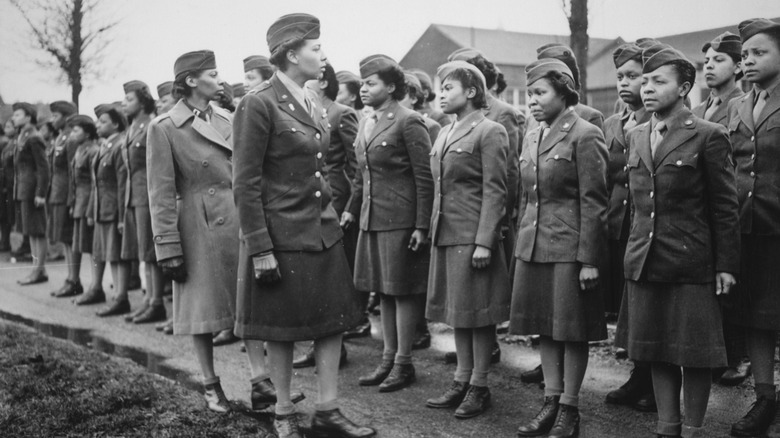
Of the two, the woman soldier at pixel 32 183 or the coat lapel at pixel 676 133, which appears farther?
the woman soldier at pixel 32 183

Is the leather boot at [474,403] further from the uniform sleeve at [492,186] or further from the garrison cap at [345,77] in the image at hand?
the garrison cap at [345,77]

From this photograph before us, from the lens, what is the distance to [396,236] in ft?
19.0

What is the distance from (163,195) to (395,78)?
1.99 m

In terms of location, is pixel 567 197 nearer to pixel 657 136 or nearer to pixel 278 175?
pixel 657 136

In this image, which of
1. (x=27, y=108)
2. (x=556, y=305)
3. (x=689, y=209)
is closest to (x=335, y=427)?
(x=556, y=305)

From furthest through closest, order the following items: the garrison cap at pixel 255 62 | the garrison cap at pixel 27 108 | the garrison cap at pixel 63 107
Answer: the garrison cap at pixel 63 107 → the garrison cap at pixel 27 108 → the garrison cap at pixel 255 62

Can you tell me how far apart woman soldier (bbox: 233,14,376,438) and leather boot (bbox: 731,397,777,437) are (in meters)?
2.21

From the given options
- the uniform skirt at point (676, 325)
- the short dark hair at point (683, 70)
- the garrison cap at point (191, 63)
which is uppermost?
the garrison cap at point (191, 63)

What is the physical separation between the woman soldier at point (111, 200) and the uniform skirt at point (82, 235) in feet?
1.93

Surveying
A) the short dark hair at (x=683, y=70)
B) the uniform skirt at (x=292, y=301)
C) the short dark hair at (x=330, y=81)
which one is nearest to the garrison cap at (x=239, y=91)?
the short dark hair at (x=330, y=81)

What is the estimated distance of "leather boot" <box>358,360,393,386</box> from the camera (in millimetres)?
5785

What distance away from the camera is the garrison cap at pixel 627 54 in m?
5.58

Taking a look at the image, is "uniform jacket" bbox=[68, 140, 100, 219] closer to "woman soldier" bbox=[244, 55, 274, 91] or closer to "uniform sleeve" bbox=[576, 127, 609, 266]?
"woman soldier" bbox=[244, 55, 274, 91]

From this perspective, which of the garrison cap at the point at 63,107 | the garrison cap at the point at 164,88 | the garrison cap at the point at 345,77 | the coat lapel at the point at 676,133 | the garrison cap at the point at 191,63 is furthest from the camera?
the garrison cap at the point at 63,107
